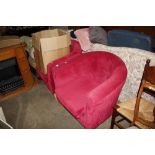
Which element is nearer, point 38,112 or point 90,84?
point 90,84

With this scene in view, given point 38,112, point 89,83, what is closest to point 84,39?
point 89,83

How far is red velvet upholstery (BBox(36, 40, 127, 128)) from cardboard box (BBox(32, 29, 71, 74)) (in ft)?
0.76

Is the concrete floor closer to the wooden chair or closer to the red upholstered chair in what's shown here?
the red upholstered chair

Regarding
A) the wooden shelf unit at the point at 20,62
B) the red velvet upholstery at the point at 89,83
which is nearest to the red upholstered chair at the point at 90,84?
the red velvet upholstery at the point at 89,83

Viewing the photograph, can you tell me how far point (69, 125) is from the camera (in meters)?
2.18

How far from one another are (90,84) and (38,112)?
75cm

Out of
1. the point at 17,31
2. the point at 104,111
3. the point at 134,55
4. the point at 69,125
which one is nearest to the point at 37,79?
the point at 17,31

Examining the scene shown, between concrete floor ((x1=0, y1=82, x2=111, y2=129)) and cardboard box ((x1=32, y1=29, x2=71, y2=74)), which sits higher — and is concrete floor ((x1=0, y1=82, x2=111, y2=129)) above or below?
below

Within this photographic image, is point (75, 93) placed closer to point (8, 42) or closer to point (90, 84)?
point (90, 84)

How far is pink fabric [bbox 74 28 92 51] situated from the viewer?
8.09ft

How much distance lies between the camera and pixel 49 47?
7.93ft

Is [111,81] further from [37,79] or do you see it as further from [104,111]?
[37,79]

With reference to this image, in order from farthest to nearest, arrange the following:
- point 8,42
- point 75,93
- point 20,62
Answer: point 20,62
point 8,42
point 75,93

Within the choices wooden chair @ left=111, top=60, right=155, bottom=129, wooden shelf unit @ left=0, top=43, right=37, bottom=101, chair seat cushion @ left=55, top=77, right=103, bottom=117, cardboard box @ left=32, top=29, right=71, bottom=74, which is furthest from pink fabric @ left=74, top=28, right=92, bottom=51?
wooden chair @ left=111, top=60, right=155, bottom=129
